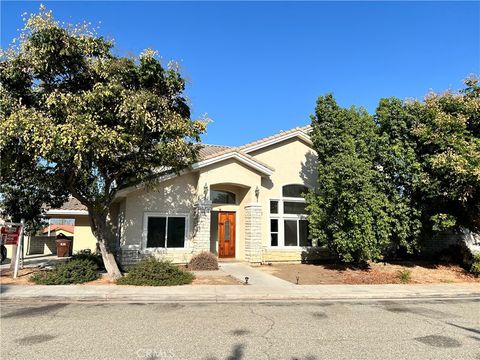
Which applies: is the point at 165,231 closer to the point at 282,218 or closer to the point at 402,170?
the point at 282,218

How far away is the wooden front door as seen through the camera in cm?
1839

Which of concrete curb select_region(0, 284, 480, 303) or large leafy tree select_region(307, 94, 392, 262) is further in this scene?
large leafy tree select_region(307, 94, 392, 262)

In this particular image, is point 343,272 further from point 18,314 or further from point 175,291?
point 18,314

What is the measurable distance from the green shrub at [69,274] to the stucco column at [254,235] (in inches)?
285

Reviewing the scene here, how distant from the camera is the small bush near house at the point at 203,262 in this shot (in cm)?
1541

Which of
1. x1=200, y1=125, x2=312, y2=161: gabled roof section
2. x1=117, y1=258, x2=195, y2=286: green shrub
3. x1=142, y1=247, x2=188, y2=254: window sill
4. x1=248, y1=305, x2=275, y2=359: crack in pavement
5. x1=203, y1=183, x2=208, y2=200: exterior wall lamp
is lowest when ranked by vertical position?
x1=248, y1=305, x2=275, y2=359: crack in pavement

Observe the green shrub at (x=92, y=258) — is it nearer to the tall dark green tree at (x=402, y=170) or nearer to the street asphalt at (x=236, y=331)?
the street asphalt at (x=236, y=331)

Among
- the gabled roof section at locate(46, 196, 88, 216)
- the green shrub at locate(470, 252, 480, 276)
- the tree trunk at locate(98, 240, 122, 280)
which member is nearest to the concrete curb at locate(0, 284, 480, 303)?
the tree trunk at locate(98, 240, 122, 280)

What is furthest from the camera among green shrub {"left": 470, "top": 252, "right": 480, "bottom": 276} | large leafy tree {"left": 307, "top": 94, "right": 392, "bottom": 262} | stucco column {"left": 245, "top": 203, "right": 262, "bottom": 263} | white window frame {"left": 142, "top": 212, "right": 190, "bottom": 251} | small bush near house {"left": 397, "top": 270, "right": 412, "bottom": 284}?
stucco column {"left": 245, "top": 203, "right": 262, "bottom": 263}

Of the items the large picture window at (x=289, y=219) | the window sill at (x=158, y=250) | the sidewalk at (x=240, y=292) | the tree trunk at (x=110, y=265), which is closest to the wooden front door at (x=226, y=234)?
the large picture window at (x=289, y=219)

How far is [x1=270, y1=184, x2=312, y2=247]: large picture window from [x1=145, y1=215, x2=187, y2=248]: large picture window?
4.74 metres

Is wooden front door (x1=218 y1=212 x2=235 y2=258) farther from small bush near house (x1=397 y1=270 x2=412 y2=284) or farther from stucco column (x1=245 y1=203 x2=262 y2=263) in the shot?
small bush near house (x1=397 y1=270 x2=412 y2=284)

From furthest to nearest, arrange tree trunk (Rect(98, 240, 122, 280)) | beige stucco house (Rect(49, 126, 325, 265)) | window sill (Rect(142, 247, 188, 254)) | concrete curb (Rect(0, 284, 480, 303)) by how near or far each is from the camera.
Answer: beige stucco house (Rect(49, 126, 325, 265)) < window sill (Rect(142, 247, 188, 254)) < tree trunk (Rect(98, 240, 122, 280)) < concrete curb (Rect(0, 284, 480, 303))

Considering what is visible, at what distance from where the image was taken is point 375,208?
1509 centimetres
